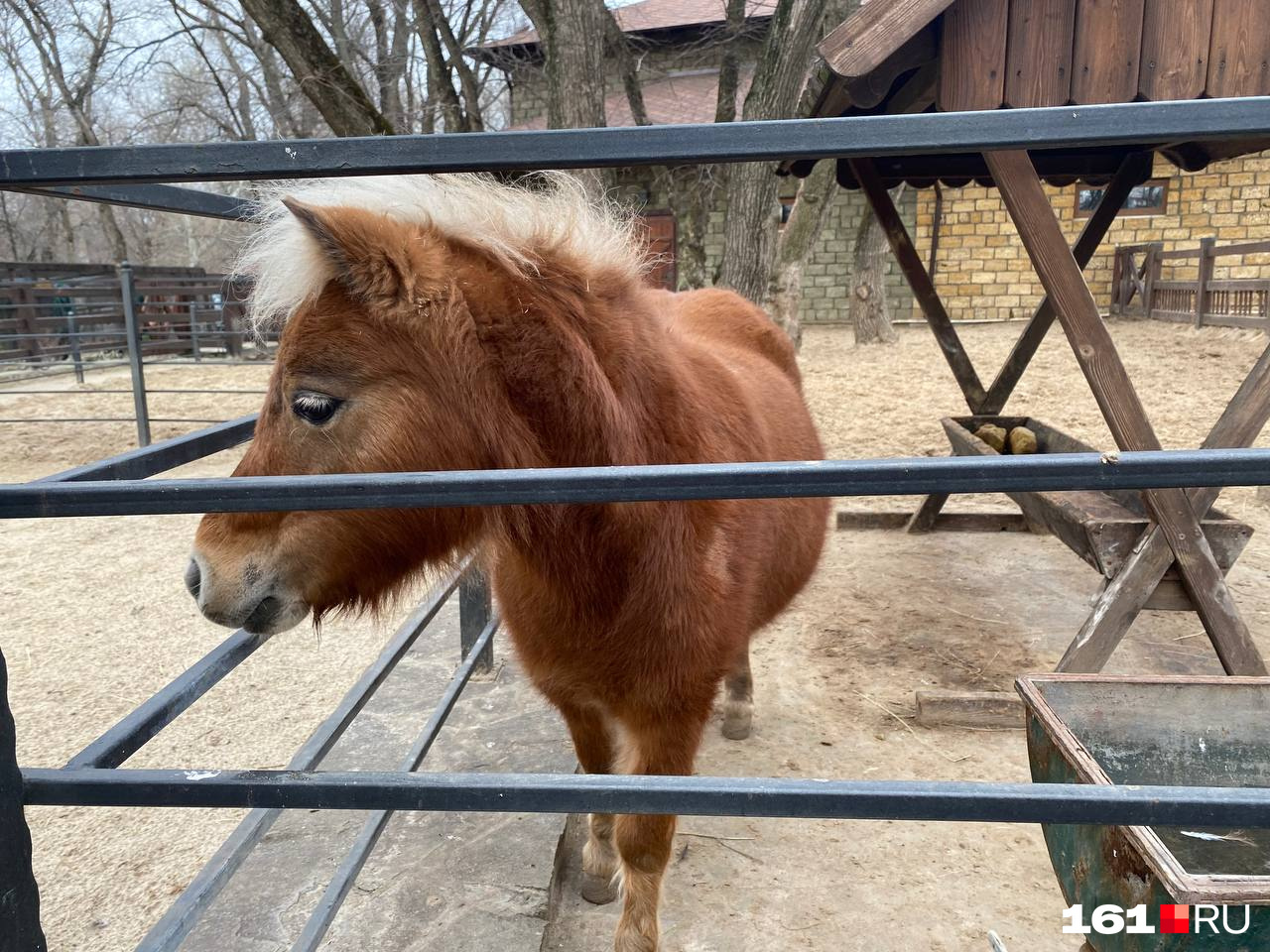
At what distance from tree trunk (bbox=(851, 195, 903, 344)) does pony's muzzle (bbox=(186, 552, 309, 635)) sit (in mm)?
14648

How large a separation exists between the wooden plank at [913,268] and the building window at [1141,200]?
15984 mm

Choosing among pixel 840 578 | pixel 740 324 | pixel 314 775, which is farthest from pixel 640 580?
pixel 840 578

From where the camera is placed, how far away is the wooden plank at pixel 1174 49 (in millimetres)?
3293

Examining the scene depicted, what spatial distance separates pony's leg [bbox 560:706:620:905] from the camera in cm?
246

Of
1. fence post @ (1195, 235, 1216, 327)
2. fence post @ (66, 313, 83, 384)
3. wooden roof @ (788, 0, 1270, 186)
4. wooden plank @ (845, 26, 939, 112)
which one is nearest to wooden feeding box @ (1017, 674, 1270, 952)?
wooden roof @ (788, 0, 1270, 186)

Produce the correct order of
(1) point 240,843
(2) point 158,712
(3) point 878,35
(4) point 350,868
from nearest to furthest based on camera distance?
(2) point 158,712 < (1) point 240,843 < (4) point 350,868 < (3) point 878,35

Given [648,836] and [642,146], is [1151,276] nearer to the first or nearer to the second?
[648,836]

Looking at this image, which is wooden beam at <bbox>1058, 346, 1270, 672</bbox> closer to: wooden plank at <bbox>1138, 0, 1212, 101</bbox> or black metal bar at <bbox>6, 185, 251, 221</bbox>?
wooden plank at <bbox>1138, 0, 1212, 101</bbox>

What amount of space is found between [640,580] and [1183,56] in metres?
3.30

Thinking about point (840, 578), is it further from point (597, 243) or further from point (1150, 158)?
point (597, 243)

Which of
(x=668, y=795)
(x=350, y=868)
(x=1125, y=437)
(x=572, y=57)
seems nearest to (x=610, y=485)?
(x=668, y=795)

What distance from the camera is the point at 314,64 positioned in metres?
6.24

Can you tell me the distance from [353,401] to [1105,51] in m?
3.52

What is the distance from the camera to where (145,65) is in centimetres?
1906
